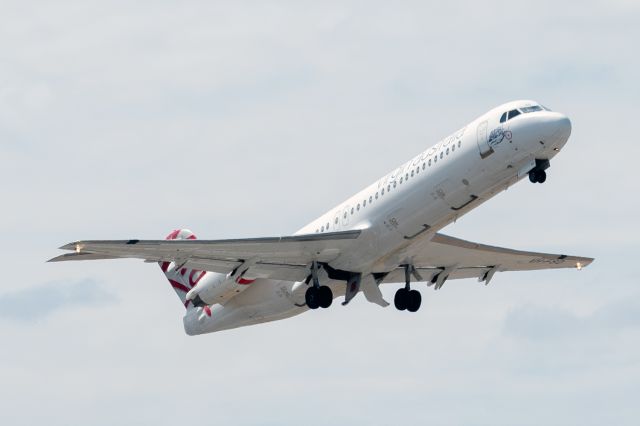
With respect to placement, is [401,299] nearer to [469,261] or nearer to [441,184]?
[469,261]

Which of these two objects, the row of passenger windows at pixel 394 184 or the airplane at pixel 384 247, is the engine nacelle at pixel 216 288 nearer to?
the airplane at pixel 384 247

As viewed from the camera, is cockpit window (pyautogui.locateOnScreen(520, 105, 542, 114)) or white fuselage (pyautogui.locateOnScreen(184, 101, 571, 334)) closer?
white fuselage (pyautogui.locateOnScreen(184, 101, 571, 334))

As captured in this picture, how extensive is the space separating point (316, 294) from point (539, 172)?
1015 cm

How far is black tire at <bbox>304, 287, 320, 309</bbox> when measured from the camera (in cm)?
5459

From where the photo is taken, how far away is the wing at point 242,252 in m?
51.1

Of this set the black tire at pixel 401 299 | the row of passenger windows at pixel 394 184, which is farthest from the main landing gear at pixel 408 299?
the row of passenger windows at pixel 394 184

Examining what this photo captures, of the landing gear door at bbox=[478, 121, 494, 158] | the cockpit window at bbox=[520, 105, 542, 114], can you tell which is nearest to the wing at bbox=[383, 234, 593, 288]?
the landing gear door at bbox=[478, 121, 494, 158]

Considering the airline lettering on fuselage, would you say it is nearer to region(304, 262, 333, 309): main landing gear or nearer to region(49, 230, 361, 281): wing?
region(49, 230, 361, 281): wing

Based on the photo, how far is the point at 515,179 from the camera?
50.2 metres

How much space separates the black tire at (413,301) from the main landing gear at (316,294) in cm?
403

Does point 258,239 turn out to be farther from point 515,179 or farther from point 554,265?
point 554,265

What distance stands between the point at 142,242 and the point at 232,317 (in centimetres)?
1005

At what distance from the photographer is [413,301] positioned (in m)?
57.6

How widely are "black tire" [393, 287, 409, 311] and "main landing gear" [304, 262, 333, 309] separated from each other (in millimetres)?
3879
